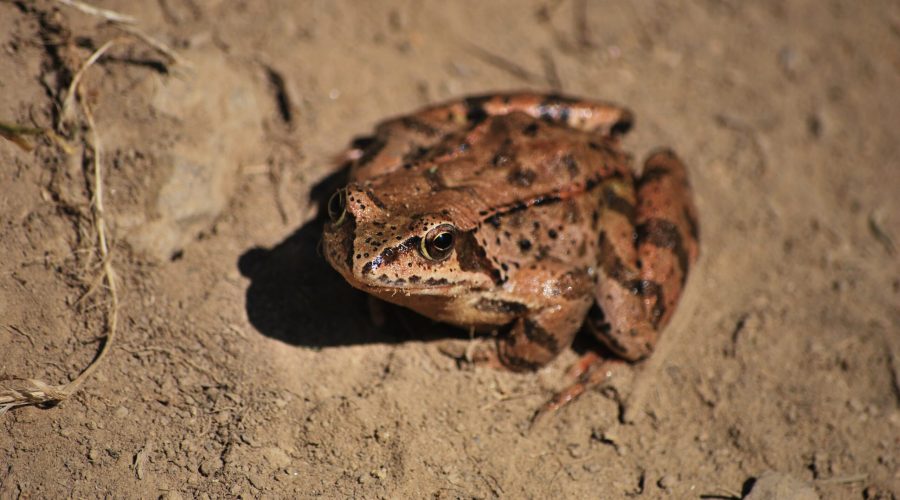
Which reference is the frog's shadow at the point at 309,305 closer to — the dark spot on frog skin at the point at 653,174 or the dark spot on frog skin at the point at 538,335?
the dark spot on frog skin at the point at 538,335

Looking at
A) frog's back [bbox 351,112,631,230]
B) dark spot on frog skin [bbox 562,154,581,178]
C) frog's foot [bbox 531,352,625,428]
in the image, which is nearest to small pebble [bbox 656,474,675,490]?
frog's foot [bbox 531,352,625,428]

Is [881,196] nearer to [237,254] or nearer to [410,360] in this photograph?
[410,360]

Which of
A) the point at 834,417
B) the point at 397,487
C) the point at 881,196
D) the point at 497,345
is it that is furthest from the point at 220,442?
the point at 881,196

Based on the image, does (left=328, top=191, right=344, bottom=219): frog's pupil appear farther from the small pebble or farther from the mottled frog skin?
the small pebble

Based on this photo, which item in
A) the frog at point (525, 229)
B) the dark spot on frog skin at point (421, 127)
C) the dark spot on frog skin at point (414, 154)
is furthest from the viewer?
the dark spot on frog skin at point (421, 127)

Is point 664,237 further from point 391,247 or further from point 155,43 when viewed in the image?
point 155,43

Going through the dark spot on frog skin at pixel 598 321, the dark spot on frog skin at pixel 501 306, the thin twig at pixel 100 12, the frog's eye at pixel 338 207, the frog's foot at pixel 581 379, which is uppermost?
the thin twig at pixel 100 12

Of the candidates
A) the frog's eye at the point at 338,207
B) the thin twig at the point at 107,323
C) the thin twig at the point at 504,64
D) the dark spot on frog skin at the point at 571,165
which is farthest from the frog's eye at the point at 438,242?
the thin twig at the point at 504,64
